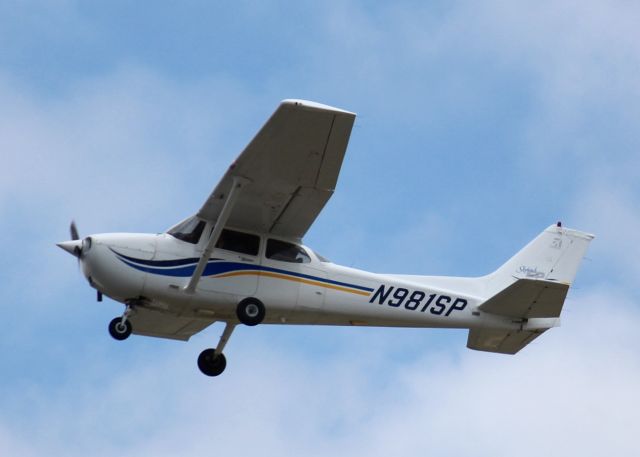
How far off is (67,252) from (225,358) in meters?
3.24

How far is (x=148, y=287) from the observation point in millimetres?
17766

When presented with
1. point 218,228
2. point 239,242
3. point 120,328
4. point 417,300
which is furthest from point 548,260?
point 120,328

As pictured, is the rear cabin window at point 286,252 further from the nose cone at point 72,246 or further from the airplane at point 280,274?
the nose cone at point 72,246

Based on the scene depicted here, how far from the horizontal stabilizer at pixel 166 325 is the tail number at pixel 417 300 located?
3113 mm

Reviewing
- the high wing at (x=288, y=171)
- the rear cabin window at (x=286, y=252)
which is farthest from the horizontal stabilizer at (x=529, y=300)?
the high wing at (x=288, y=171)

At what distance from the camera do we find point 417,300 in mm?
19250

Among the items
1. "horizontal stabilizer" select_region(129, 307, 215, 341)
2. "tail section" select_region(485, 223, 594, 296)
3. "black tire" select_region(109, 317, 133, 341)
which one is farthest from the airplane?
"tail section" select_region(485, 223, 594, 296)

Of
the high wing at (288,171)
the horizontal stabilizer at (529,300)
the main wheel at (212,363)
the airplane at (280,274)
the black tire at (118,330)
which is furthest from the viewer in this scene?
the main wheel at (212,363)

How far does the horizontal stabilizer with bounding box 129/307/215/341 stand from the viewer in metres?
20.5

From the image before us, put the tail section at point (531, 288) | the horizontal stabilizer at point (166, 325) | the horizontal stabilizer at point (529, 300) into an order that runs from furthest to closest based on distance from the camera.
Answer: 1. the horizontal stabilizer at point (166, 325)
2. the tail section at point (531, 288)
3. the horizontal stabilizer at point (529, 300)

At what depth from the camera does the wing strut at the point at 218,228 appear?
17.6 metres

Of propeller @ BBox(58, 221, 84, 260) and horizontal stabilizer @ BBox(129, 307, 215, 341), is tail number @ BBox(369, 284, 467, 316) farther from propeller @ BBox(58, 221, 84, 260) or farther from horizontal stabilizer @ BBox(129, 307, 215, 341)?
propeller @ BBox(58, 221, 84, 260)

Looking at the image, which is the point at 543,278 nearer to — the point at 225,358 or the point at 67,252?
the point at 225,358

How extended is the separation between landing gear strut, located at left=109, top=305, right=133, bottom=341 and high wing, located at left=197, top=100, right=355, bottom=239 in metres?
1.90
